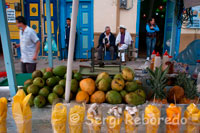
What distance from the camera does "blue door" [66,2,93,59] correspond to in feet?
25.0

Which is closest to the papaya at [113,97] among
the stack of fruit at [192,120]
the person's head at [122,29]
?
the stack of fruit at [192,120]

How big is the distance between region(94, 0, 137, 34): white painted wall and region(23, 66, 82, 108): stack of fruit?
19.2ft

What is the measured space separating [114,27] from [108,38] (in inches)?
28.7

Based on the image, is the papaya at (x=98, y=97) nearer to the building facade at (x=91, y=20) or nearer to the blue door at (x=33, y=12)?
the building facade at (x=91, y=20)

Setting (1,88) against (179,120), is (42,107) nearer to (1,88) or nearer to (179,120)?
(1,88)

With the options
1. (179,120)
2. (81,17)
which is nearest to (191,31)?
(81,17)

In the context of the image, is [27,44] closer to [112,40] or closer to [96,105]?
[96,105]

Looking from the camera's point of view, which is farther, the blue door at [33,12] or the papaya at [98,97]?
the blue door at [33,12]

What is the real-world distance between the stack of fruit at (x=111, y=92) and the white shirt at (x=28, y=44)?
7.25 feet

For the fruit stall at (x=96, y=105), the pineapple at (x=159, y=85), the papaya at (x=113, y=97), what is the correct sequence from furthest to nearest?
the pineapple at (x=159, y=85) → the papaya at (x=113, y=97) → the fruit stall at (x=96, y=105)

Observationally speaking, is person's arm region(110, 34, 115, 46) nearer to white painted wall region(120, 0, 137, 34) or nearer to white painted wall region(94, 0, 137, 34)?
white painted wall region(94, 0, 137, 34)

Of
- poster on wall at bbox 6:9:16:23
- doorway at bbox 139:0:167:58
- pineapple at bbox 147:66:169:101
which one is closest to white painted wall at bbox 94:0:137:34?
doorway at bbox 139:0:167:58

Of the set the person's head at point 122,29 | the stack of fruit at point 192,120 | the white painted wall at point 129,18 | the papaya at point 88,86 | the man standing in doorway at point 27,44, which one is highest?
the white painted wall at point 129,18

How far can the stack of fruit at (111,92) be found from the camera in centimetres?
171
